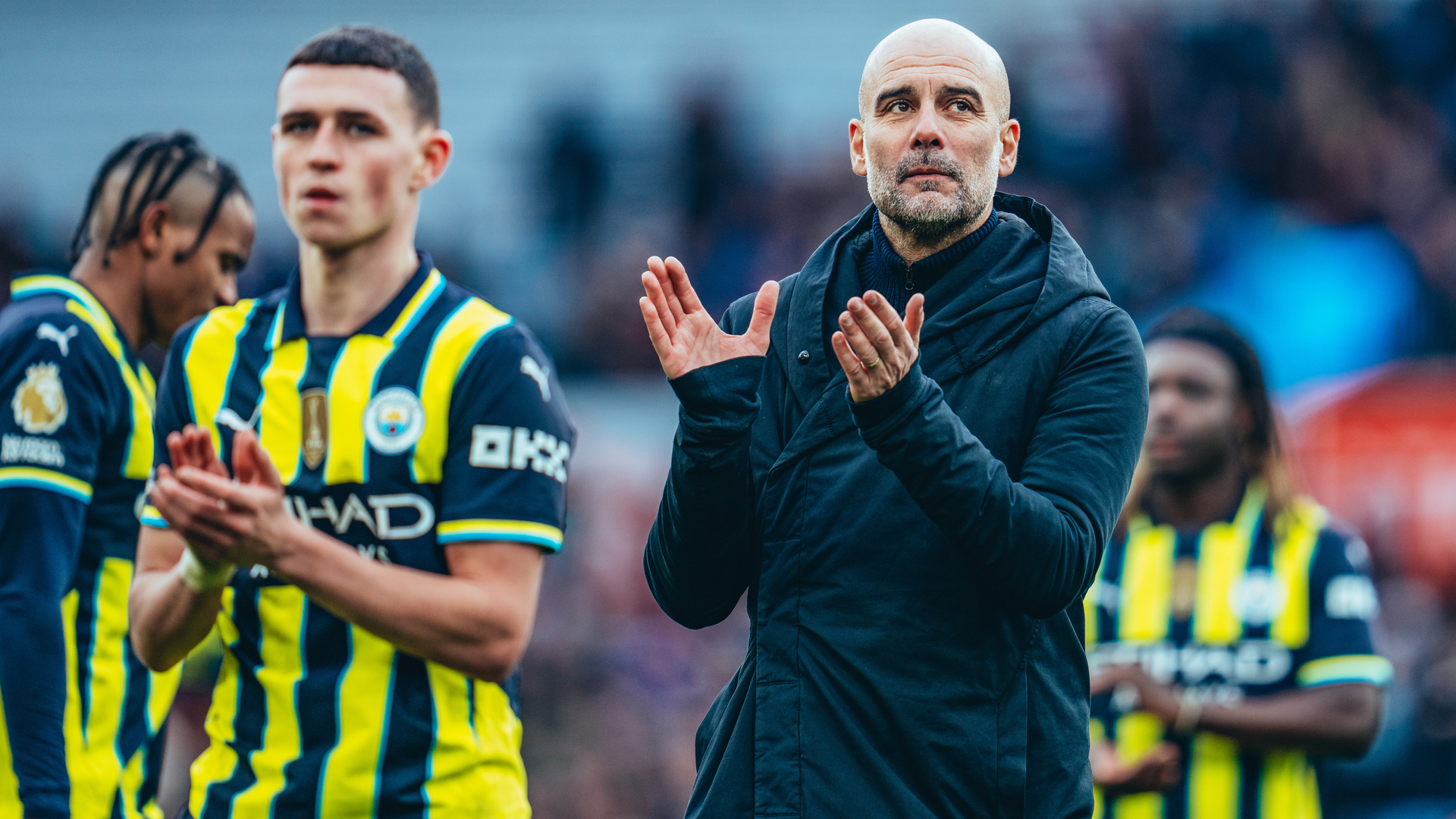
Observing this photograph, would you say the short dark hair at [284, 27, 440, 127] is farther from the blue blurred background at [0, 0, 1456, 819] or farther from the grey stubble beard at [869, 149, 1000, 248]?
the blue blurred background at [0, 0, 1456, 819]

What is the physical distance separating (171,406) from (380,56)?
0.88 meters

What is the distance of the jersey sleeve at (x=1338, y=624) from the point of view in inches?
169

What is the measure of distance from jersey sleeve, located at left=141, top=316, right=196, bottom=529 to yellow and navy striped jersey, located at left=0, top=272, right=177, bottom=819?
0.25 metres

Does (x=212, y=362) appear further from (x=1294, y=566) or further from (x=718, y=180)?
(x=718, y=180)

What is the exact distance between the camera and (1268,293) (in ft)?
35.5

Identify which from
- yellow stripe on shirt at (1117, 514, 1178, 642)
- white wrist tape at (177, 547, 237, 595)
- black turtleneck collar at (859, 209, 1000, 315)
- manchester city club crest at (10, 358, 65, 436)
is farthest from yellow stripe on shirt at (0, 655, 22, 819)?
yellow stripe on shirt at (1117, 514, 1178, 642)

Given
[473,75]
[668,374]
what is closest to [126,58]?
[473,75]

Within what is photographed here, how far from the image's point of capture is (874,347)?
7.57ft

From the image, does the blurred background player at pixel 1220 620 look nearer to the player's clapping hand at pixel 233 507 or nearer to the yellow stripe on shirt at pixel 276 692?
the yellow stripe on shirt at pixel 276 692

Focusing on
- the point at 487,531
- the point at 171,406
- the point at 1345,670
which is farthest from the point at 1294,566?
the point at 171,406

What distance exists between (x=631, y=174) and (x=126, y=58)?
6097 millimetres

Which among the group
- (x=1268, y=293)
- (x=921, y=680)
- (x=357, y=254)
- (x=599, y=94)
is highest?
(x=599, y=94)

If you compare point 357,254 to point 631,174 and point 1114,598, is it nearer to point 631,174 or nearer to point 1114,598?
point 1114,598

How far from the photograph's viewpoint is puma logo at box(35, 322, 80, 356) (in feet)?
11.3
